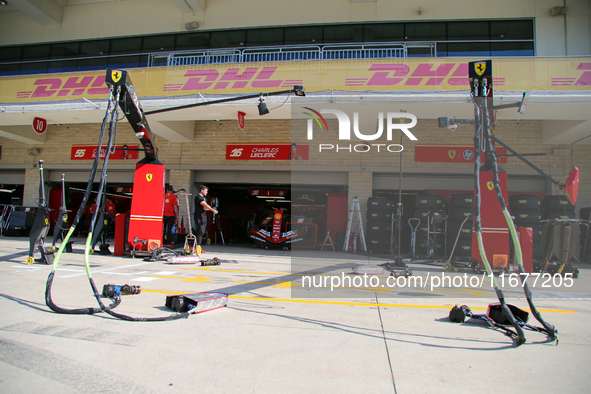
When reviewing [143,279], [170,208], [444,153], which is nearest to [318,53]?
[444,153]

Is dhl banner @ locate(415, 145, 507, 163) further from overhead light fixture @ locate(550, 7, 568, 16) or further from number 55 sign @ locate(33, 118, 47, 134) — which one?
number 55 sign @ locate(33, 118, 47, 134)

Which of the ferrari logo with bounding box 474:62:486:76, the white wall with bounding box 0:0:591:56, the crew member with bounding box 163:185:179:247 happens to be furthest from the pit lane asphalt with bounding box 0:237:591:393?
the white wall with bounding box 0:0:591:56

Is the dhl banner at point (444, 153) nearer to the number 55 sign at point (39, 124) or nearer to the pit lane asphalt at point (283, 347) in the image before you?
the pit lane asphalt at point (283, 347)

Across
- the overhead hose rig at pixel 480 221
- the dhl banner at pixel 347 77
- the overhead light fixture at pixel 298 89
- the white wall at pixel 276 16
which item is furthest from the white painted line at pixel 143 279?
the white wall at pixel 276 16

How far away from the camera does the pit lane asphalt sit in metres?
1.87

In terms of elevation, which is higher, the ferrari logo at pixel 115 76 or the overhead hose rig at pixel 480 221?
the ferrari logo at pixel 115 76

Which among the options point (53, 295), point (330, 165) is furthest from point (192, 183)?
point (53, 295)

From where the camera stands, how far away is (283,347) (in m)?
2.39

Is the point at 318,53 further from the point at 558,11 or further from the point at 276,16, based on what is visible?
the point at 558,11

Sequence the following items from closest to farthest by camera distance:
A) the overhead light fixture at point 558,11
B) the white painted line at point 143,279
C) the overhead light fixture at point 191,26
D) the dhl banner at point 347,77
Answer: the white painted line at point 143,279
the dhl banner at point 347,77
the overhead light fixture at point 558,11
the overhead light fixture at point 191,26

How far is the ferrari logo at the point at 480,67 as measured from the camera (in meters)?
3.39

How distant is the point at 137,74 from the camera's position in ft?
35.7

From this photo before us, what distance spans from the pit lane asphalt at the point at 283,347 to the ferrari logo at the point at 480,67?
2490 mm

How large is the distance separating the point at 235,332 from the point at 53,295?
8.01 feet
